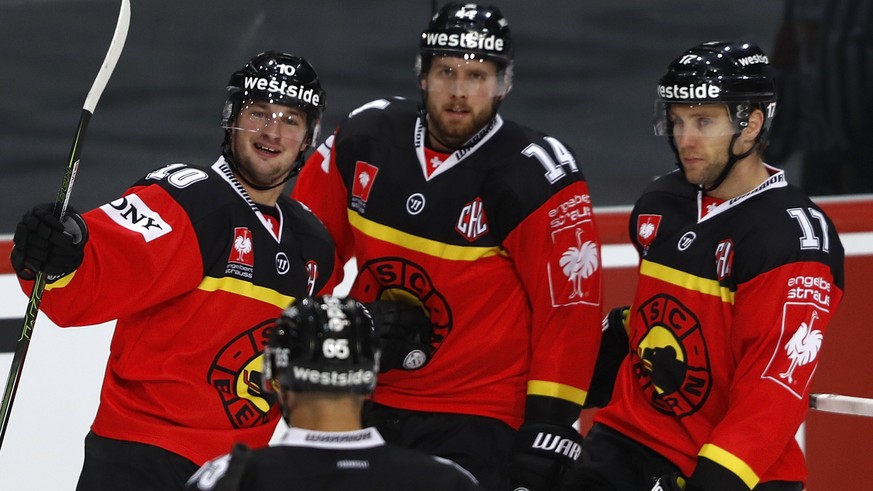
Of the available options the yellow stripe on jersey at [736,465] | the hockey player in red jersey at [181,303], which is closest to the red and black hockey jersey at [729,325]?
the yellow stripe on jersey at [736,465]

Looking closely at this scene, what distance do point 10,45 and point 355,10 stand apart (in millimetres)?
918

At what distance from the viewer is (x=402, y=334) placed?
304cm

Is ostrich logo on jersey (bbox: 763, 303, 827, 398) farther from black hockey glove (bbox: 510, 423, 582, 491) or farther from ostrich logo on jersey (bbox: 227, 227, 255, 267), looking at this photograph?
ostrich logo on jersey (bbox: 227, 227, 255, 267)

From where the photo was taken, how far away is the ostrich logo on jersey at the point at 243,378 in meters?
2.77

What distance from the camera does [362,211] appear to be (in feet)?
10.4

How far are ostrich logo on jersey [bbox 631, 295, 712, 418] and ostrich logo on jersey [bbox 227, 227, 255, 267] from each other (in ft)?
Result: 2.67

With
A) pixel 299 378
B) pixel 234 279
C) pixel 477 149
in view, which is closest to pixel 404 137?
pixel 477 149

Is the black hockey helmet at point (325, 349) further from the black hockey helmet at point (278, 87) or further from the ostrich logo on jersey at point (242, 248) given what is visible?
the black hockey helmet at point (278, 87)

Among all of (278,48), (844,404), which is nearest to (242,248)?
(278,48)

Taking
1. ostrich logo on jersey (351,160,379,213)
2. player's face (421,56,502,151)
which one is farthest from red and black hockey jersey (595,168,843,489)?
ostrich logo on jersey (351,160,379,213)

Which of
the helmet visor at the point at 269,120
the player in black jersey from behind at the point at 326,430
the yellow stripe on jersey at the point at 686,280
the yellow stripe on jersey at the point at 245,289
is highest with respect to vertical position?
the helmet visor at the point at 269,120

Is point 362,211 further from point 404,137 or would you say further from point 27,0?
point 27,0

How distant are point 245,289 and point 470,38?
74cm

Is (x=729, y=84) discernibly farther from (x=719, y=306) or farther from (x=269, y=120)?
(x=269, y=120)
